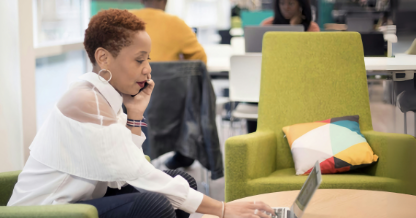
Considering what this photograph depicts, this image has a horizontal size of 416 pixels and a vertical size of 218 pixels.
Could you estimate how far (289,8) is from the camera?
11.4ft

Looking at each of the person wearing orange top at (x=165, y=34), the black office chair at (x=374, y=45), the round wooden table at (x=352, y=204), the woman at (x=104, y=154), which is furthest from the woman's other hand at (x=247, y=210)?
the person wearing orange top at (x=165, y=34)

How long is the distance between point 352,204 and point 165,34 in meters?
1.77

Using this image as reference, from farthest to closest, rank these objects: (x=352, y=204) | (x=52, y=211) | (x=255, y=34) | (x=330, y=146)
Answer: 1. (x=255, y=34)
2. (x=330, y=146)
3. (x=352, y=204)
4. (x=52, y=211)

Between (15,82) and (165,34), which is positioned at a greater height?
(165,34)

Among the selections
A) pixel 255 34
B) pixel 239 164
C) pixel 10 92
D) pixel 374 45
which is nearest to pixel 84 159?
pixel 239 164

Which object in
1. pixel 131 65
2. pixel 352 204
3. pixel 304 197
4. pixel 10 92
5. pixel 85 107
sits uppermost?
pixel 131 65

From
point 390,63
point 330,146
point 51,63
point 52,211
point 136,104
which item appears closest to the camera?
point 52,211

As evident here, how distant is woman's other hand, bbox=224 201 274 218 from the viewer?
4.25ft

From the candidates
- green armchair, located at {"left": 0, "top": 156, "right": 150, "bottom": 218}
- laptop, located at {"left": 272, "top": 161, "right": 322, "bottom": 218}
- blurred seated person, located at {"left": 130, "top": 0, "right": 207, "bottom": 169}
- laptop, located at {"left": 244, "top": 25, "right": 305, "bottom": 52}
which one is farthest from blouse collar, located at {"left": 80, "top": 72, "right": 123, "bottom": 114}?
laptop, located at {"left": 244, "top": 25, "right": 305, "bottom": 52}

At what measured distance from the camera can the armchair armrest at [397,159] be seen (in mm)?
1876

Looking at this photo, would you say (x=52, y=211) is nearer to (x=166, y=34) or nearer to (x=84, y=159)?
(x=84, y=159)

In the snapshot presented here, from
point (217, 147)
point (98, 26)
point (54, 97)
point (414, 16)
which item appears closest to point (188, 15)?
point (54, 97)

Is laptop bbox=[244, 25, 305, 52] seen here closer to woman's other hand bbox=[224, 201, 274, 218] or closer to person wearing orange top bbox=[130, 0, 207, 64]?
person wearing orange top bbox=[130, 0, 207, 64]

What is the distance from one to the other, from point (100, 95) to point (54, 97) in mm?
2128
